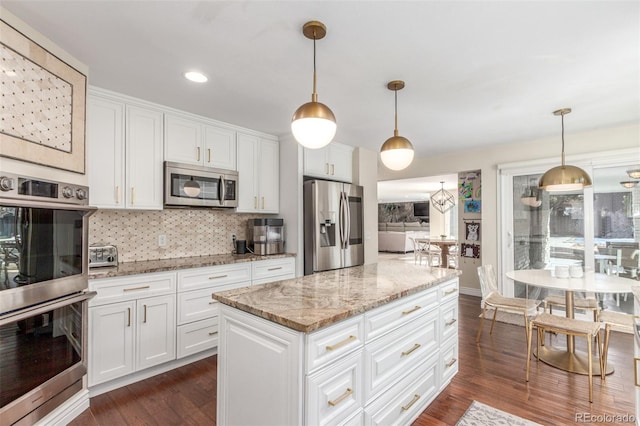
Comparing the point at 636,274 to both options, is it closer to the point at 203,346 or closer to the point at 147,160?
the point at 203,346

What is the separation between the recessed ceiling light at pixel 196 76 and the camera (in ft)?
7.43

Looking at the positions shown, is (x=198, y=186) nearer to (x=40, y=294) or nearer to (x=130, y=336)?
(x=130, y=336)

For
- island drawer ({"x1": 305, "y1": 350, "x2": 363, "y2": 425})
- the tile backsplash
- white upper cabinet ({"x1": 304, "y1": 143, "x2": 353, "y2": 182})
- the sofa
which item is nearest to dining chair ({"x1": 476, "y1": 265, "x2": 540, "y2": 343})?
white upper cabinet ({"x1": 304, "y1": 143, "x2": 353, "y2": 182})

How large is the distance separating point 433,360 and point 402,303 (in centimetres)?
65

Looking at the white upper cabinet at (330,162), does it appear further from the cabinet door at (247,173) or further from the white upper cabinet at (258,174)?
the cabinet door at (247,173)

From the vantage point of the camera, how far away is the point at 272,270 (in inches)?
135

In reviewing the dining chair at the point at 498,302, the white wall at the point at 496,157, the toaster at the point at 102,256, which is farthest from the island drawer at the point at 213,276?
the white wall at the point at 496,157

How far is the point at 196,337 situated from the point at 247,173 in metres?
1.77

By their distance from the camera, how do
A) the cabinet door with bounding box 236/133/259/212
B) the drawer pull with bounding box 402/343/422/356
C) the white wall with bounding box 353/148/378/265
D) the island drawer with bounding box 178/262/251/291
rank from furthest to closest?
the white wall with bounding box 353/148/378/265
the cabinet door with bounding box 236/133/259/212
the island drawer with bounding box 178/262/251/291
the drawer pull with bounding box 402/343/422/356

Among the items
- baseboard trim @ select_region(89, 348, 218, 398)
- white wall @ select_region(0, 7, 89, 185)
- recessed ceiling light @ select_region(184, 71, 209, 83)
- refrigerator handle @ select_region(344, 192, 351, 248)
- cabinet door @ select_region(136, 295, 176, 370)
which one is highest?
recessed ceiling light @ select_region(184, 71, 209, 83)

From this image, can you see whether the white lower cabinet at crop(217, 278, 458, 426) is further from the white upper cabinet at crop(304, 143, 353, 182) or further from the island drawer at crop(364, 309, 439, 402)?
the white upper cabinet at crop(304, 143, 353, 182)

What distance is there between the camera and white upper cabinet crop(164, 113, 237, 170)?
2961 mm

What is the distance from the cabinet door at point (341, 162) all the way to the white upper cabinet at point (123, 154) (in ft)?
6.74

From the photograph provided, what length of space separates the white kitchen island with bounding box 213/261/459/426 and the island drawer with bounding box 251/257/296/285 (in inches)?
50.0
